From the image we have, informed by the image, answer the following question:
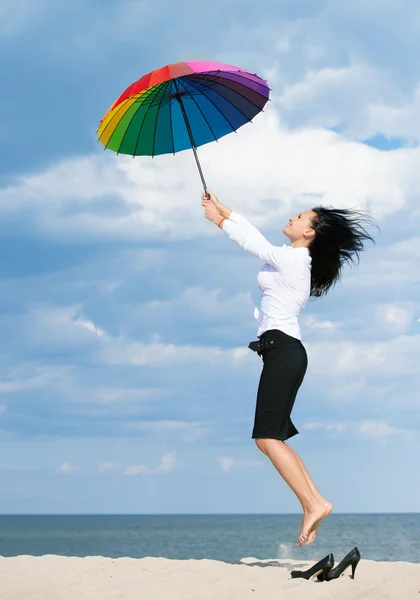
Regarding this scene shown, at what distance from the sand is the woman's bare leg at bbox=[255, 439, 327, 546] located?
500 millimetres

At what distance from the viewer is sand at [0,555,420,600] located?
602 centimetres

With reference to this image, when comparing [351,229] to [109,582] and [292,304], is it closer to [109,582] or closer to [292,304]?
[292,304]

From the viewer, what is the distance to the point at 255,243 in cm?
618

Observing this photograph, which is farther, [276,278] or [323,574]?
[323,574]

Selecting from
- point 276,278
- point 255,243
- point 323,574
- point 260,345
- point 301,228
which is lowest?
point 323,574

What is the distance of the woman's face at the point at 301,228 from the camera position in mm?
6609

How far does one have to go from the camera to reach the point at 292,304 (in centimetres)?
625

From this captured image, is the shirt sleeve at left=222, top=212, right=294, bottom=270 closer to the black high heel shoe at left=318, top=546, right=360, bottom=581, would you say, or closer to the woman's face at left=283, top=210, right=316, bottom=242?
the woman's face at left=283, top=210, right=316, bottom=242

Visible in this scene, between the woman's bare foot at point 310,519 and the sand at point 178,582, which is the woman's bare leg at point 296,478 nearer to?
the woman's bare foot at point 310,519

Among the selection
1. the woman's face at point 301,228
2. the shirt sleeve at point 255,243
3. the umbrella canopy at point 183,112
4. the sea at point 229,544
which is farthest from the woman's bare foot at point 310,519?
the sea at point 229,544

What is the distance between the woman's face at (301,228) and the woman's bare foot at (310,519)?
7.29ft

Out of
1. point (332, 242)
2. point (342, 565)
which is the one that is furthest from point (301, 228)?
point (342, 565)

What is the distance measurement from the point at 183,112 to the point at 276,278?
1.91 meters

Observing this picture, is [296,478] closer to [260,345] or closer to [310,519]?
[310,519]
